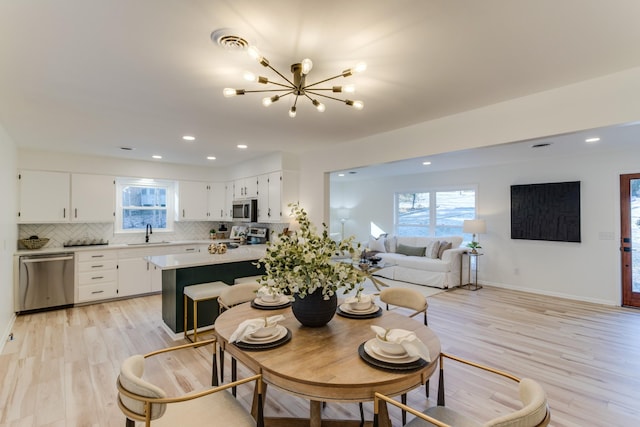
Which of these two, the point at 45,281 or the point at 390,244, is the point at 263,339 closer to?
the point at 45,281

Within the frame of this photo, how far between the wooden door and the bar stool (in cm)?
599

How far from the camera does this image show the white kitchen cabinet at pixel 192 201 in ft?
20.5

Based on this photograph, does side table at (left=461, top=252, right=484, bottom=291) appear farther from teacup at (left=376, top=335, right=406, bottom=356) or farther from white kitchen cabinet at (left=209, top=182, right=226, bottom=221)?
teacup at (left=376, top=335, right=406, bottom=356)

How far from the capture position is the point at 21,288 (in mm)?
4383

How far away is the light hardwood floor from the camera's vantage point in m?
2.29

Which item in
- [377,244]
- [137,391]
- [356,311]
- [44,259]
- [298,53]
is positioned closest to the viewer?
[137,391]

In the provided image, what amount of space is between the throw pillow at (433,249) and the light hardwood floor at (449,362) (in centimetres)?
172

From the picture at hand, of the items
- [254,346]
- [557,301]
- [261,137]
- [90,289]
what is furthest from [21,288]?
[557,301]

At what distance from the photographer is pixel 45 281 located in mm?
4547

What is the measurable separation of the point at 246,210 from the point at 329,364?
444 cm

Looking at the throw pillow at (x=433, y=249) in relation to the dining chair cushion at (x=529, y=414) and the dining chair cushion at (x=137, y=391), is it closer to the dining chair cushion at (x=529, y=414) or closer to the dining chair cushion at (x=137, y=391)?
the dining chair cushion at (x=529, y=414)

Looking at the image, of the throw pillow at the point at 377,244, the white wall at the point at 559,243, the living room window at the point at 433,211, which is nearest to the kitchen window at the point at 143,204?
the throw pillow at the point at 377,244

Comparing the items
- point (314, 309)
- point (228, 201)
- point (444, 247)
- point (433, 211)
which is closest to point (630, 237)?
point (444, 247)

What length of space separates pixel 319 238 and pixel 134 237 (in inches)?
214
